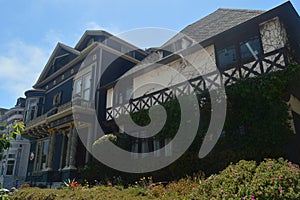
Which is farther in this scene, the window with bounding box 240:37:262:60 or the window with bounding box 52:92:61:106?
the window with bounding box 52:92:61:106

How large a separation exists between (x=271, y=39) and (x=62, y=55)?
18.6 metres

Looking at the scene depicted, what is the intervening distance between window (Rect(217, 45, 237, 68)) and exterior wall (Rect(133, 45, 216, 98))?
0.36 meters

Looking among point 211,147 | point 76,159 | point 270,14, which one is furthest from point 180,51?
point 76,159

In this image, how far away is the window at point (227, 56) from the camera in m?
11.6

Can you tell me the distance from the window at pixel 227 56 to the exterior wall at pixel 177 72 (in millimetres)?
361

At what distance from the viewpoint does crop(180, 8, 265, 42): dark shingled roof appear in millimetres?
12305

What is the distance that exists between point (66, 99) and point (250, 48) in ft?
50.0

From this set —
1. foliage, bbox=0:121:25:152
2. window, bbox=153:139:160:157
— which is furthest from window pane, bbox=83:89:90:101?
foliage, bbox=0:121:25:152

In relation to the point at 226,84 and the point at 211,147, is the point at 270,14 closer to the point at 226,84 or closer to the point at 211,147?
the point at 226,84

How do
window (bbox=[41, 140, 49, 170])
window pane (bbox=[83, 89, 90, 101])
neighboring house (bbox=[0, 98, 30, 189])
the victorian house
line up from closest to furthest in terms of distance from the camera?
the victorian house → window pane (bbox=[83, 89, 90, 101]) → window (bbox=[41, 140, 49, 170]) → neighboring house (bbox=[0, 98, 30, 189])

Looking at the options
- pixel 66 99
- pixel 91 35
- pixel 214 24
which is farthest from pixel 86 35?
pixel 214 24

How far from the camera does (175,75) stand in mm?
13961

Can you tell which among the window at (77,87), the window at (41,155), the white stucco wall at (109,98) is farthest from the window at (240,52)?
the window at (41,155)

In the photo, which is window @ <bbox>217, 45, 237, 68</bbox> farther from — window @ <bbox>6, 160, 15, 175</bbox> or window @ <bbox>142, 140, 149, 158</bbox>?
window @ <bbox>6, 160, 15, 175</bbox>
